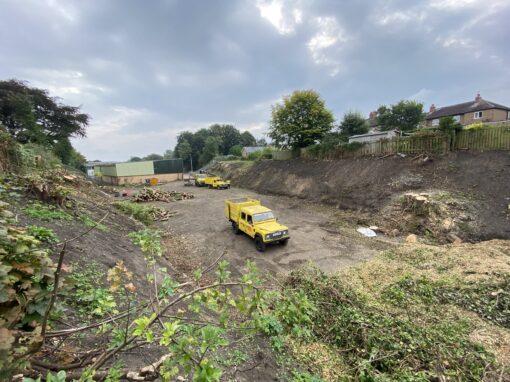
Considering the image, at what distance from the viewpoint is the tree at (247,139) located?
268 ft

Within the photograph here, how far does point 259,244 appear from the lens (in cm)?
941

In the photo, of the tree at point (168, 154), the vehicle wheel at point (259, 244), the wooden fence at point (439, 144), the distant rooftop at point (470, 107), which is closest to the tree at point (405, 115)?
the distant rooftop at point (470, 107)

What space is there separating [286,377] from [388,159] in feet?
55.3

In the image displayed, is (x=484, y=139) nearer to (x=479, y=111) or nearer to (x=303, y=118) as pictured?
(x=303, y=118)

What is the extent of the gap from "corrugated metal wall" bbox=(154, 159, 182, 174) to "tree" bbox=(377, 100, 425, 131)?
128 ft

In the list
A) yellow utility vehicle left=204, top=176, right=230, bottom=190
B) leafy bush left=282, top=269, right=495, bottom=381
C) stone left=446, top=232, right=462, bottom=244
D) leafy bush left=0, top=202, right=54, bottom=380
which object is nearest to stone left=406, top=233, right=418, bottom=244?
stone left=446, top=232, right=462, bottom=244

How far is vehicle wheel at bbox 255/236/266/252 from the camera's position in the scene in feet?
30.2

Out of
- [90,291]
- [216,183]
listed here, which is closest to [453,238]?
[90,291]

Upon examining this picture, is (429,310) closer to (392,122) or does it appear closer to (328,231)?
(328,231)

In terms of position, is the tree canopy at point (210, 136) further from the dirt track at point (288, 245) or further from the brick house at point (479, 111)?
the dirt track at point (288, 245)

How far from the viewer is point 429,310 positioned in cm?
489

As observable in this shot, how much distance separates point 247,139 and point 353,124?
51656 millimetres

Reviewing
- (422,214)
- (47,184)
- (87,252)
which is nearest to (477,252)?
(422,214)

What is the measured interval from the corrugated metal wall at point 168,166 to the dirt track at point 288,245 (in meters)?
28.1
